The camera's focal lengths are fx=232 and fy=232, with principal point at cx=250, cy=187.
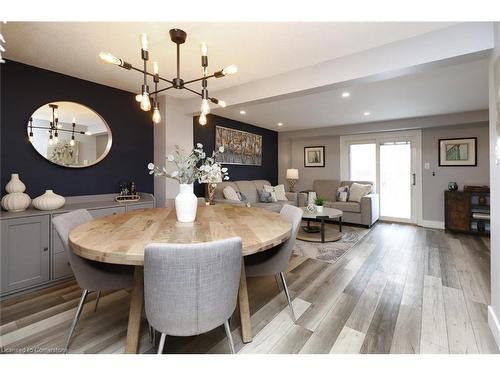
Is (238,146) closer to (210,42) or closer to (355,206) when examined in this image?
(355,206)

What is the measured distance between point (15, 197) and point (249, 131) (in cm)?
416

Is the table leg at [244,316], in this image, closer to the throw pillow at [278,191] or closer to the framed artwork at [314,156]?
the throw pillow at [278,191]

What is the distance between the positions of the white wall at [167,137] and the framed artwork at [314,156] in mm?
3707

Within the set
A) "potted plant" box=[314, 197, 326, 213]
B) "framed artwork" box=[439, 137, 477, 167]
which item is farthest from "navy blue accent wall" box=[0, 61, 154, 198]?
"framed artwork" box=[439, 137, 477, 167]

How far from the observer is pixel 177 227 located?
1.52 meters

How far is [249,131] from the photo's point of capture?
543 centimetres

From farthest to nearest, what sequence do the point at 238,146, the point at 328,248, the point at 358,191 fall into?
the point at 238,146 → the point at 358,191 → the point at 328,248

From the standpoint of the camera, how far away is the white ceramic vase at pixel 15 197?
7.01ft

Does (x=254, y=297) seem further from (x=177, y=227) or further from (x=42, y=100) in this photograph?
(x=42, y=100)

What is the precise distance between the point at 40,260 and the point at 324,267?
2.85 metres

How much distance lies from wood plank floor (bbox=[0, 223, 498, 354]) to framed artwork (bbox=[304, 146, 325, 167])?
363 centimetres

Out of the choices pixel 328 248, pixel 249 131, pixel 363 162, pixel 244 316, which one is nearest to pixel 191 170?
pixel 244 316

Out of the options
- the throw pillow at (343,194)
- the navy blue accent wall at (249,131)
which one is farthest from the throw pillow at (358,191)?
the navy blue accent wall at (249,131)
